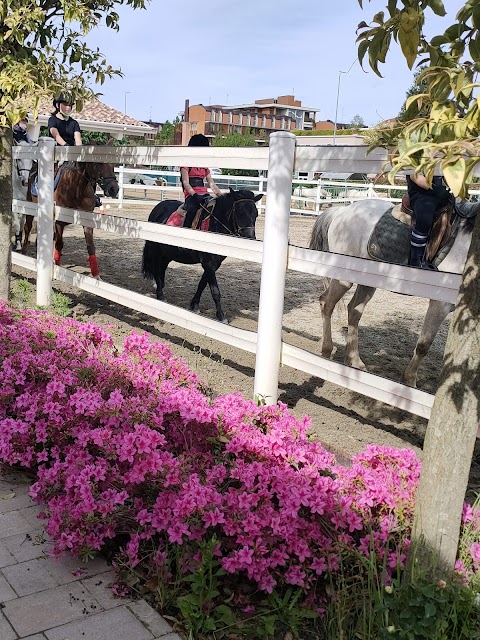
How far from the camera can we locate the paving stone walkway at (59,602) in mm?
2449

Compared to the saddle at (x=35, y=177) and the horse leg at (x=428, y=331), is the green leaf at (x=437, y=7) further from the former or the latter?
the saddle at (x=35, y=177)

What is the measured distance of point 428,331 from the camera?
551cm

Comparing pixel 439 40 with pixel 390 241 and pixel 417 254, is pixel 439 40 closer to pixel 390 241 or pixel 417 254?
pixel 417 254

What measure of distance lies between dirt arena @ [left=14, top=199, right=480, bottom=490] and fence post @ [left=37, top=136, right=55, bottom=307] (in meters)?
0.51

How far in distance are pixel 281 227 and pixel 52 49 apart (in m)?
3.16

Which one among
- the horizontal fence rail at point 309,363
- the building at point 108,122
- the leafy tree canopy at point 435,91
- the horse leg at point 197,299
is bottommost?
the horse leg at point 197,299

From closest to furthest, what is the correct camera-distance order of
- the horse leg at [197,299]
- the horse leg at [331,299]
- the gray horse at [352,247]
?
1. the gray horse at [352,247]
2. the horse leg at [331,299]
3. the horse leg at [197,299]

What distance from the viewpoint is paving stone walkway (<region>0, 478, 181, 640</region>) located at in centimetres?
245

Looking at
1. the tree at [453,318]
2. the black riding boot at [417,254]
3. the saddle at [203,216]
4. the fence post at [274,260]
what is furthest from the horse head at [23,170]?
the tree at [453,318]

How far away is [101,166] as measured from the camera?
937 cm

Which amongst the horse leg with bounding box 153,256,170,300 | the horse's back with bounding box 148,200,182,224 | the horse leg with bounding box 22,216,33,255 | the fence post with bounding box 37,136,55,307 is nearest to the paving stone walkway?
the fence post with bounding box 37,136,55,307

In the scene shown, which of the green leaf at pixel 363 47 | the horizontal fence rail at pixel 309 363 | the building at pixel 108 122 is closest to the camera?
the green leaf at pixel 363 47

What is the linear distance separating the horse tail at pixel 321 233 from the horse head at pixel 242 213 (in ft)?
3.01

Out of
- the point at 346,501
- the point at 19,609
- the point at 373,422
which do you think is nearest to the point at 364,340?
the point at 373,422
